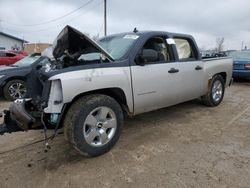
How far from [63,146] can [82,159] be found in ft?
1.90

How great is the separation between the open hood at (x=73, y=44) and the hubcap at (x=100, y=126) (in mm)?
820

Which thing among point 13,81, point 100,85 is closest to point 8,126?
point 100,85

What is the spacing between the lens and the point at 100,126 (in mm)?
3193

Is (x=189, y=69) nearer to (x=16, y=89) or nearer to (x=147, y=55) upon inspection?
(x=147, y=55)

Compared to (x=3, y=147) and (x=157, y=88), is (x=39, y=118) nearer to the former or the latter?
(x=3, y=147)

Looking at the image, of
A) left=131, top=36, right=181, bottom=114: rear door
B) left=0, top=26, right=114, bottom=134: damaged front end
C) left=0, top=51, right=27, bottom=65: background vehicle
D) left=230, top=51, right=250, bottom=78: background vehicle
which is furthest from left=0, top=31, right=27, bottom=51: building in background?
left=131, top=36, right=181, bottom=114: rear door

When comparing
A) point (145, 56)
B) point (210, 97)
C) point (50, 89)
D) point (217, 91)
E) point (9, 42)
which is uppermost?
point (9, 42)

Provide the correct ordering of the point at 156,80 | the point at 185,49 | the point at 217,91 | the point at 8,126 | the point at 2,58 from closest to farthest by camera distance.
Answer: the point at 8,126 < the point at 156,80 < the point at 185,49 < the point at 217,91 < the point at 2,58

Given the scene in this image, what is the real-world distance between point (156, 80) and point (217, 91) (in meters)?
2.84

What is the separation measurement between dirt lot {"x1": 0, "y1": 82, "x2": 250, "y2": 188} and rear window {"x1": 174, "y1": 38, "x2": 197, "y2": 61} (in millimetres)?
1370

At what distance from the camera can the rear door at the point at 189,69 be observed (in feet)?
14.7

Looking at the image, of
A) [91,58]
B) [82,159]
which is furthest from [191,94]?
[82,159]

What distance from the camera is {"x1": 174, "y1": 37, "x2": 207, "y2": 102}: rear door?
4.47 meters

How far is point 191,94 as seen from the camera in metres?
4.80
